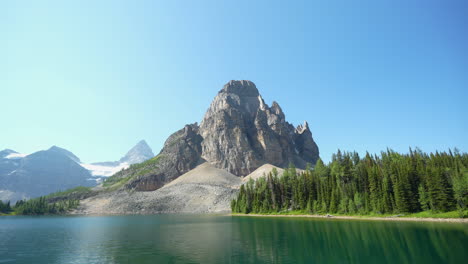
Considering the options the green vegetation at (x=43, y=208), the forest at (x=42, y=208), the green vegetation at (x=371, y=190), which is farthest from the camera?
the forest at (x=42, y=208)

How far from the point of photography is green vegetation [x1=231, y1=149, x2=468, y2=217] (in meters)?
65.4

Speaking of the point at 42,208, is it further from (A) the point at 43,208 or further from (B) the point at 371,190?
(B) the point at 371,190

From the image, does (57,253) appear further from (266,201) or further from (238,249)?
(266,201)

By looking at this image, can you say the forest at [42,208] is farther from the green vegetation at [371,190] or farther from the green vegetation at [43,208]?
the green vegetation at [371,190]

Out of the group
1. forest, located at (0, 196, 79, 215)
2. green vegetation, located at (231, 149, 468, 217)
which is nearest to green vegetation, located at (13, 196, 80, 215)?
forest, located at (0, 196, 79, 215)

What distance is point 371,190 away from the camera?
8031cm

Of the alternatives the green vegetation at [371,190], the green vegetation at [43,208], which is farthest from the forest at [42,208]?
the green vegetation at [371,190]

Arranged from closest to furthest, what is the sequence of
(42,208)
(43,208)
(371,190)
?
(371,190) < (43,208) < (42,208)

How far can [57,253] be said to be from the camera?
116 ft

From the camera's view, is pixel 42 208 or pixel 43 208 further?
pixel 42 208

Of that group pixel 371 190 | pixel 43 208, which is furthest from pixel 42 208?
pixel 371 190

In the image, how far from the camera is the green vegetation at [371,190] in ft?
214

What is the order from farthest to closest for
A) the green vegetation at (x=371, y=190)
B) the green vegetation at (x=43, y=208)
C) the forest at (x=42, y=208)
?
1. the forest at (x=42, y=208)
2. the green vegetation at (x=43, y=208)
3. the green vegetation at (x=371, y=190)

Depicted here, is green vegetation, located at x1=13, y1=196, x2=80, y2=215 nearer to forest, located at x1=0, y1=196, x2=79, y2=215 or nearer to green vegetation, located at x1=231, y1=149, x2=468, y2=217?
forest, located at x1=0, y1=196, x2=79, y2=215
